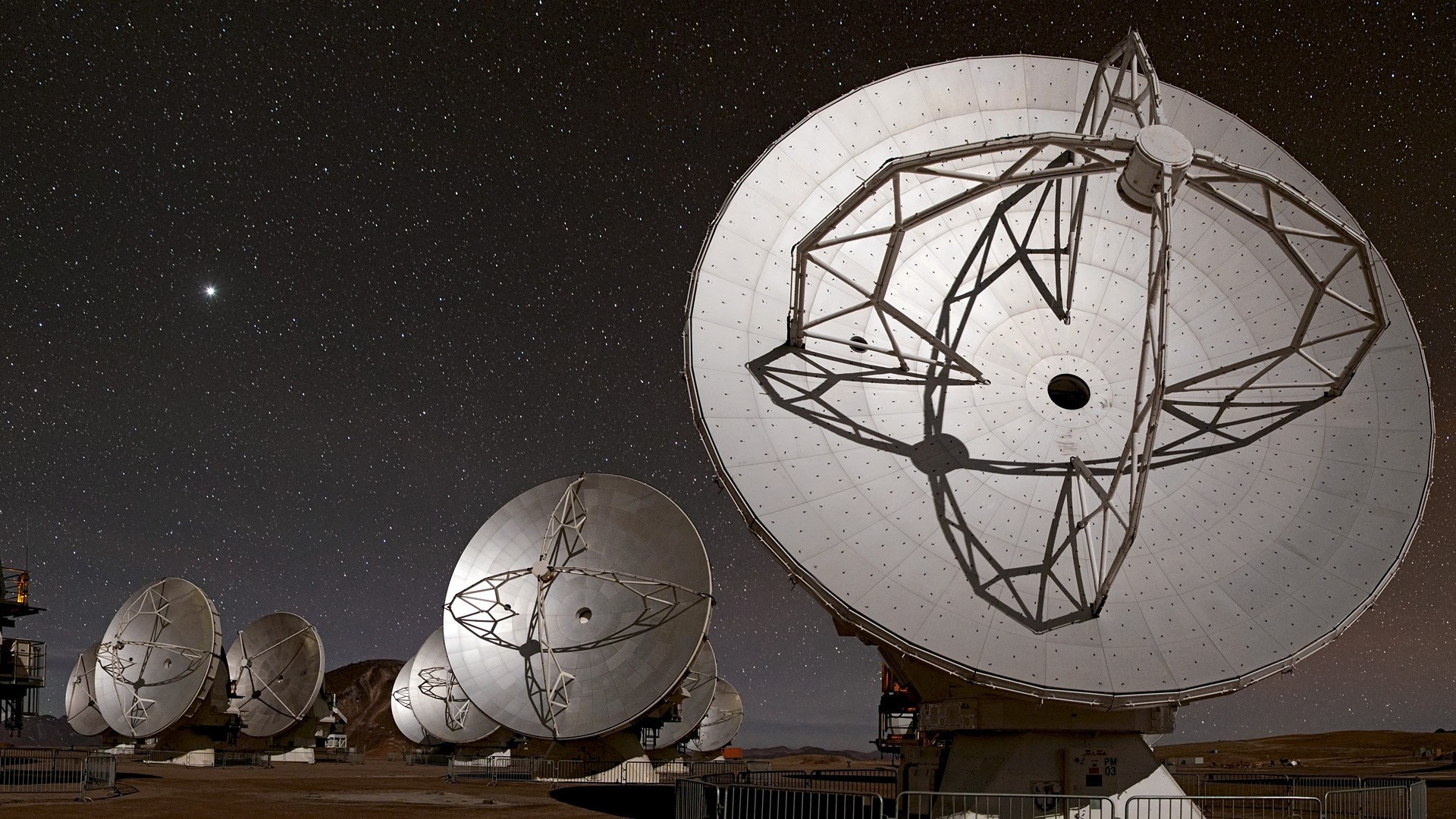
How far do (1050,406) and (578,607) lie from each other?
49.8ft

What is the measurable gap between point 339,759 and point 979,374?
51.3m

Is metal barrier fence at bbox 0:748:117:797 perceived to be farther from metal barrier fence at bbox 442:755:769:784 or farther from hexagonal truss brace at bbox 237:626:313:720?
hexagonal truss brace at bbox 237:626:313:720

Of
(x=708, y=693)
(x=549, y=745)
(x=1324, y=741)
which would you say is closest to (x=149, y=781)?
(x=549, y=745)

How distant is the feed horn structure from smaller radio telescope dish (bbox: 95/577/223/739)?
28.1m

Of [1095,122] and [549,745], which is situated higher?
[1095,122]

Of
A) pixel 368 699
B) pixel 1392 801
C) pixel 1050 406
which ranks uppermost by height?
pixel 1050 406

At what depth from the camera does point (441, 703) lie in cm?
4753

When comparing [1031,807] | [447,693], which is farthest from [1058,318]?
[447,693]

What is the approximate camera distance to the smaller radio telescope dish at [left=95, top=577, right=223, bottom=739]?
38.1m

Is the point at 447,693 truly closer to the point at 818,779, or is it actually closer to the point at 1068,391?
the point at 818,779

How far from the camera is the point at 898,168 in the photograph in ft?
46.0

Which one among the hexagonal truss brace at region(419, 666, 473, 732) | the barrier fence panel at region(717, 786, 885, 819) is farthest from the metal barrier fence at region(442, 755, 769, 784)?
the barrier fence panel at region(717, 786, 885, 819)

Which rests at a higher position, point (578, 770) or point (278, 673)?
point (278, 673)

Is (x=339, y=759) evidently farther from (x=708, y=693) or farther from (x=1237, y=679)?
(x=1237, y=679)
